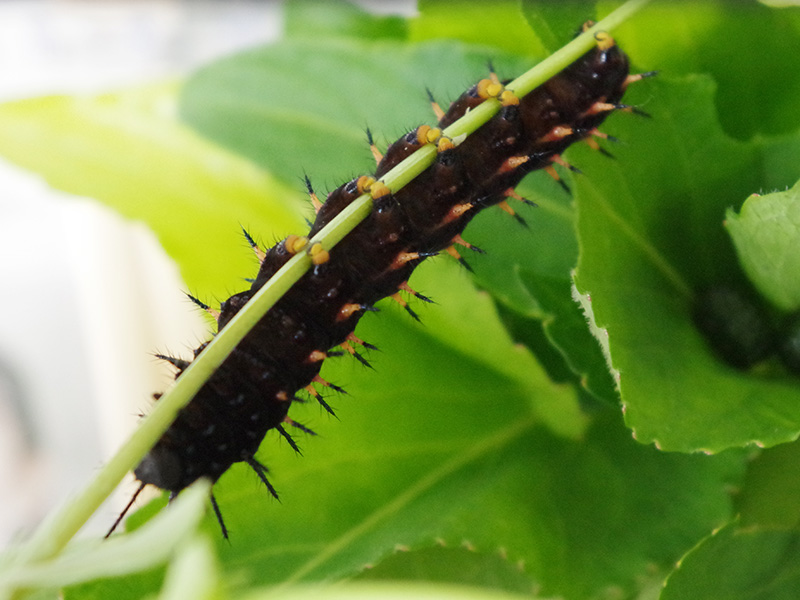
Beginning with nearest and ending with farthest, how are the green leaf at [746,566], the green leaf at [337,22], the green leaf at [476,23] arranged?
A: the green leaf at [746,566]
the green leaf at [476,23]
the green leaf at [337,22]

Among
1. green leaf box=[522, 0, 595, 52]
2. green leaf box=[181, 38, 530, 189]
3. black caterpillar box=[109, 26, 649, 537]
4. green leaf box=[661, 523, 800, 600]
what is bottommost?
green leaf box=[661, 523, 800, 600]

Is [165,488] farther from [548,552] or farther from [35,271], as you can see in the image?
[35,271]

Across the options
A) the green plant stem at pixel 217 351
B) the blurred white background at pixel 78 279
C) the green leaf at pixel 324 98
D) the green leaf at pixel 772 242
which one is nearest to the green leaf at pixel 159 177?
the green leaf at pixel 324 98

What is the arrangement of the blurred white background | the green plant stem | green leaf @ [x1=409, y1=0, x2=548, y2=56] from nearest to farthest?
the green plant stem
green leaf @ [x1=409, y1=0, x2=548, y2=56]
the blurred white background

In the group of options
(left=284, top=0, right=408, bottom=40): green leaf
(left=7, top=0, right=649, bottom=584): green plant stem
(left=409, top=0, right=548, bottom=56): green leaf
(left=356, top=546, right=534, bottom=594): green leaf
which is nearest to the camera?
(left=7, top=0, right=649, bottom=584): green plant stem

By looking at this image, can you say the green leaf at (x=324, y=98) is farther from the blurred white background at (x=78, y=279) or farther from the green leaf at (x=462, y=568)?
the blurred white background at (x=78, y=279)

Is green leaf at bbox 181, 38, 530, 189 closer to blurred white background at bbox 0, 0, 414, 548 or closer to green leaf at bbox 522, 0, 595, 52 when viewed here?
green leaf at bbox 522, 0, 595, 52

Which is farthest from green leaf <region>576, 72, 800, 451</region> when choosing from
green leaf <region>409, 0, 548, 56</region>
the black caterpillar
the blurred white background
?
the blurred white background

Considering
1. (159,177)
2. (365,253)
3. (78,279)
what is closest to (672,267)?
(365,253)
